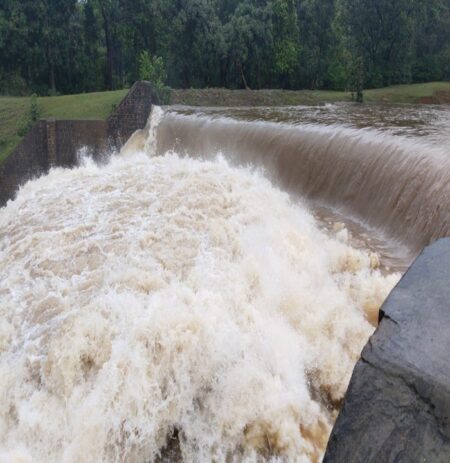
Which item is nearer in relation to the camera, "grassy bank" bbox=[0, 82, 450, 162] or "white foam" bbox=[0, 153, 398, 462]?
"white foam" bbox=[0, 153, 398, 462]

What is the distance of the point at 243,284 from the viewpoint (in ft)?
15.9

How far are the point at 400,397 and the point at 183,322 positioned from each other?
2.20m

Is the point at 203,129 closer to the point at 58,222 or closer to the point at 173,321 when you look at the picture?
the point at 58,222

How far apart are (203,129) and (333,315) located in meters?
7.93

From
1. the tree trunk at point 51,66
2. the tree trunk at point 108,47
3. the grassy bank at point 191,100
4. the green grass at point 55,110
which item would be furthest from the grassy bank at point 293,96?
the tree trunk at point 51,66

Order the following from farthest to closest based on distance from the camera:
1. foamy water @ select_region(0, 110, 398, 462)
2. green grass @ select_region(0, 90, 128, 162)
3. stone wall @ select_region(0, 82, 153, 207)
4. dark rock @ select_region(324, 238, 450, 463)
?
green grass @ select_region(0, 90, 128, 162) < stone wall @ select_region(0, 82, 153, 207) < foamy water @ select_region(0, 110, 398, 462) < dark rock @ select_region(324, 238, 450, 463)

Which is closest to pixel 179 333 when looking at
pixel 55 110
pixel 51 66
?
pixel 55 110

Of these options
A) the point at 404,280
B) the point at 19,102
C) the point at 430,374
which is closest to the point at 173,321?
the point at 404,280

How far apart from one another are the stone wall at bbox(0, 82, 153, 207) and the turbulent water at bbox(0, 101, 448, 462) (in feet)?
21.7

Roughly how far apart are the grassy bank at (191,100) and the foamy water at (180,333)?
9883 millimetres

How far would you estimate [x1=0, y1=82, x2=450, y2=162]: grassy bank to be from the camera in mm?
15828

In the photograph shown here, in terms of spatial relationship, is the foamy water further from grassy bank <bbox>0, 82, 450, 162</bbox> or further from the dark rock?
grassy bank <bbox>0, 82, 450, 162</bbox>

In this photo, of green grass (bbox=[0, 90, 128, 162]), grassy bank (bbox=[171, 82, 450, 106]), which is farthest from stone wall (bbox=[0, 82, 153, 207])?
grassy bank (bbox=[171, 82, 450, 106])

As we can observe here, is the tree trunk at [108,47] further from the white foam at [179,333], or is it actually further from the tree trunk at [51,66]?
the white foam at [179,333]
